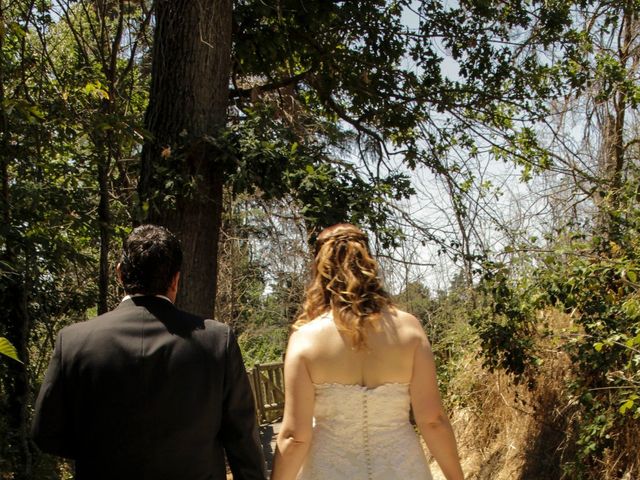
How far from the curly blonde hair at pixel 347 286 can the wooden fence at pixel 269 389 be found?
403 inches

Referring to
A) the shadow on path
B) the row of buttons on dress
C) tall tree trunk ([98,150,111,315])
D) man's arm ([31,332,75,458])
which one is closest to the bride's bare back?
the row of buttons on dress

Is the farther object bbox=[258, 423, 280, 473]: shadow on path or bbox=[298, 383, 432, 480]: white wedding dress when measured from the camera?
bbox=[258, 423, 280, 473]: shadow on path

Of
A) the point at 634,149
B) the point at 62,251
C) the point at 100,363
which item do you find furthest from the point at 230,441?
the point at 634,149

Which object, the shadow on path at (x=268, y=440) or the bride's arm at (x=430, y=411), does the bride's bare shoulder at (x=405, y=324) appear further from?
the shadow on path at (x=268, y=440)

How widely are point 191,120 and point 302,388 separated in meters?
3.53

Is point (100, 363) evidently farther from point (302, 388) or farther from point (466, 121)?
point (466, 121)

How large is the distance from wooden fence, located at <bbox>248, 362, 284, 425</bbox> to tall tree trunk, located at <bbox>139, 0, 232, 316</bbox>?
736 cm

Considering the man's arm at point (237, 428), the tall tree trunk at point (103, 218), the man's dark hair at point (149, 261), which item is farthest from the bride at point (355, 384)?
the tall tree trunk at point (103, 218)

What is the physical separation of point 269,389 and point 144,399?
11.5 m

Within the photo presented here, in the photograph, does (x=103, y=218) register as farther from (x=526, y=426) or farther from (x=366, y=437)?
(x=526, y=426)

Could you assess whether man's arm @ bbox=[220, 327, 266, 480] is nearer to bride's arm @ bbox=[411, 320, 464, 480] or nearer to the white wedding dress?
the white wedding dress

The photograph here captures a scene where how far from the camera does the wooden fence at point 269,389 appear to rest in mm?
13752

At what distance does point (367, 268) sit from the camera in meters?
3.63

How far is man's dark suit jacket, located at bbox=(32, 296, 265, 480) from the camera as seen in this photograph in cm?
282
